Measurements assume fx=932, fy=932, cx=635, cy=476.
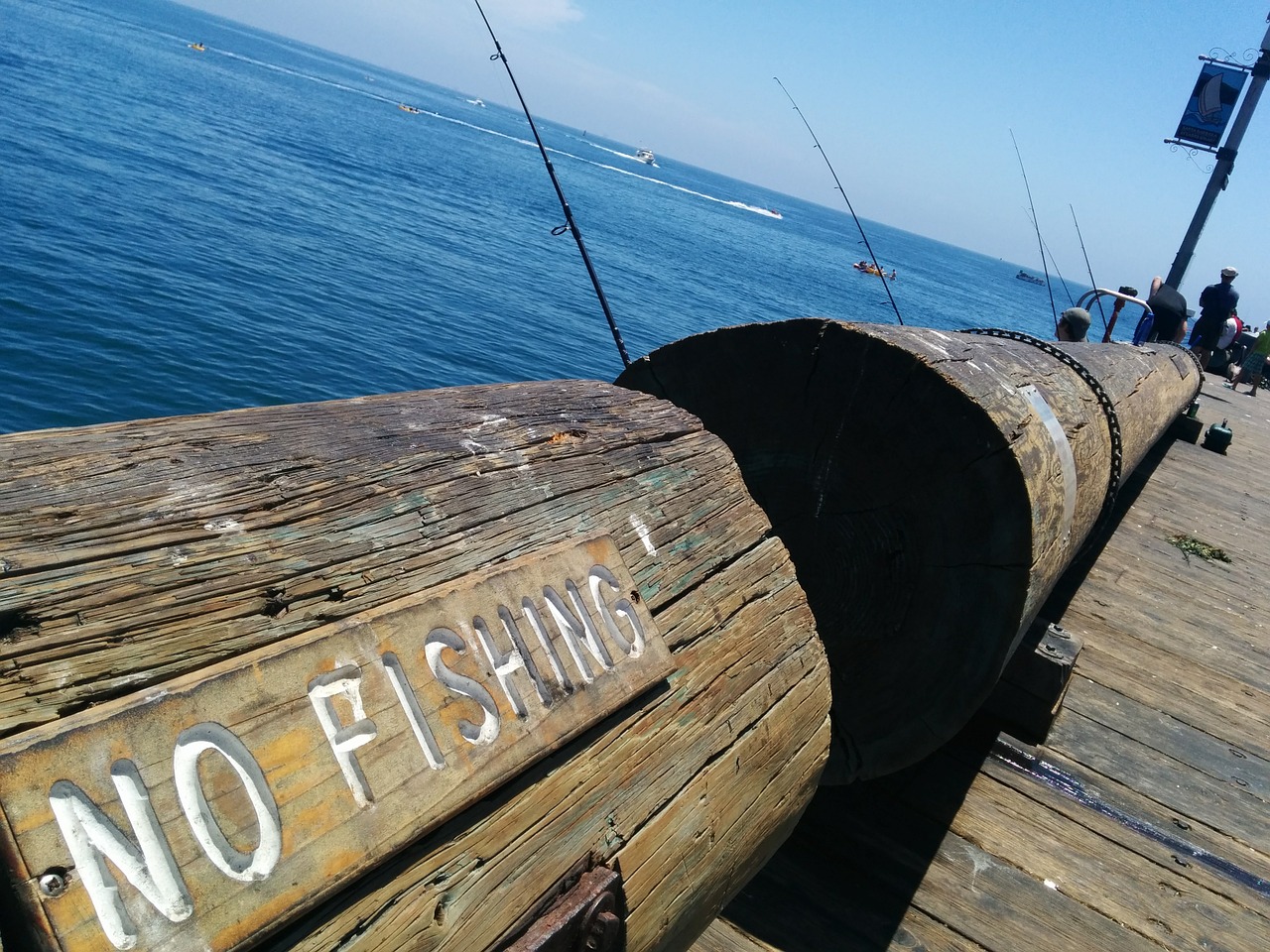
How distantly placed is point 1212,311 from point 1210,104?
529 centimetres

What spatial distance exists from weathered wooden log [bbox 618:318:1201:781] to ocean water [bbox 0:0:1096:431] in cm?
942

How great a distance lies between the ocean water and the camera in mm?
16778

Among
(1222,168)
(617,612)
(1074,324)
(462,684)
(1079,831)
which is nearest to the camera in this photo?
(462,684)

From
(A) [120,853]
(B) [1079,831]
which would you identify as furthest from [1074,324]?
(A) [120,853]

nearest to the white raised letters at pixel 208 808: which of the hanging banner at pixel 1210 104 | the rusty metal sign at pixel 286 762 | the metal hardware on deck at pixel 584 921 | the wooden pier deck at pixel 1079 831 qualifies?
the rusty metal sign at pixel 286 762

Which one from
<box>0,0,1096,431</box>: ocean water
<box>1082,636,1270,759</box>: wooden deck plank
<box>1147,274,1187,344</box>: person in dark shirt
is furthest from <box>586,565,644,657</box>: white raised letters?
<box>1147,274,1187,344</box>: person in dark shirt

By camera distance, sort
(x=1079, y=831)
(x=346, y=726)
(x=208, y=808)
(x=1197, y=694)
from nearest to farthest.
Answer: (x=208, y=808)
(x=346, y=726)
(x=1079, y=831)
(x=1197, y=694)

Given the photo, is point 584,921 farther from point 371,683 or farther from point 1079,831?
point 1079,831

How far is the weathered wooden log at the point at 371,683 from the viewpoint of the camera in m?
1.12

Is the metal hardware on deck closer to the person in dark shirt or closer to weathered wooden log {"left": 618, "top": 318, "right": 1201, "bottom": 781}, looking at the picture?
weathered wooden log {"left": 618, "top": 318, "right": 1201, "bottom": 781}

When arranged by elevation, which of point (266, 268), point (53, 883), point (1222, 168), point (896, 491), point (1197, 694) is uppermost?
point (1222, 168)

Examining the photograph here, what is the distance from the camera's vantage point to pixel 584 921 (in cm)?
158

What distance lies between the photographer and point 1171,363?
28.0ft

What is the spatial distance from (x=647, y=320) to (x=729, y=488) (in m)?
30.4
